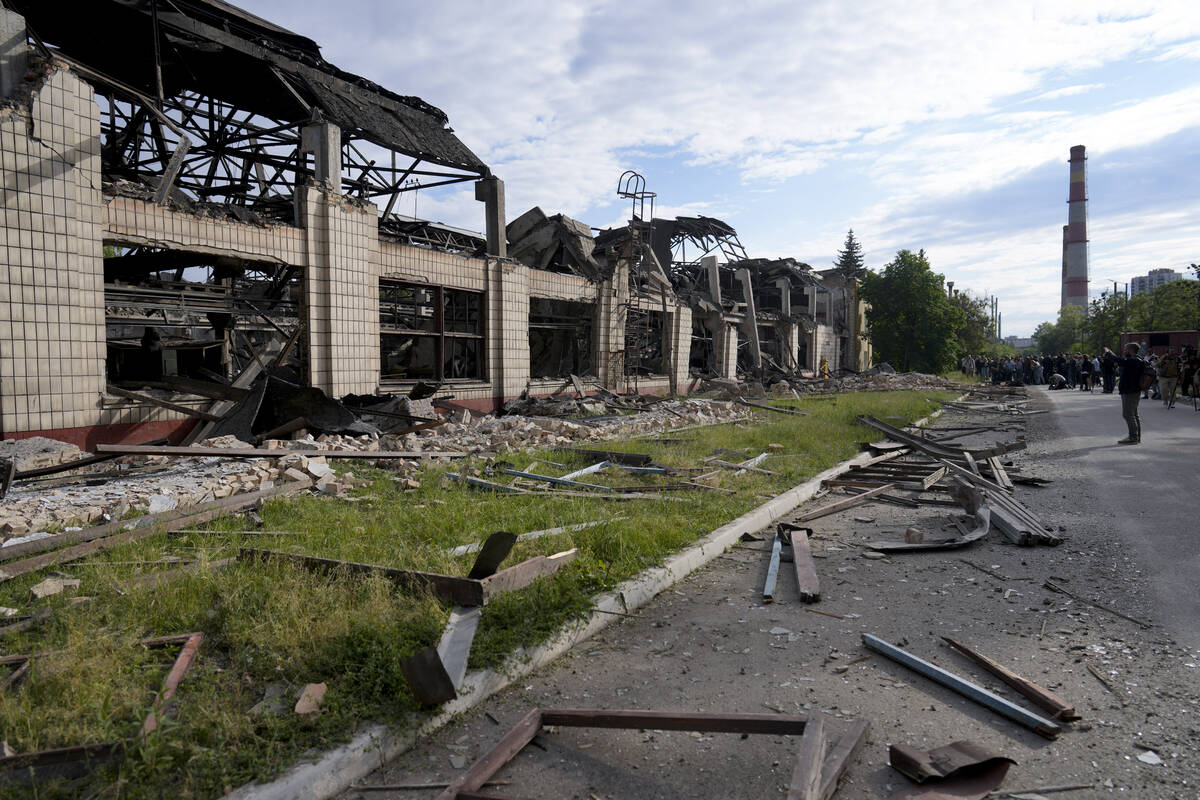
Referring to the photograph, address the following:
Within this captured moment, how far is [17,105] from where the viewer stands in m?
8.14

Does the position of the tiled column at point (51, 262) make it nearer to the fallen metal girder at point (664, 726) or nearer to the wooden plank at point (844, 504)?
the fallen metal girder at point (664, 726)

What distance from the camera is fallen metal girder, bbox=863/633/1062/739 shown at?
3033 millimetres

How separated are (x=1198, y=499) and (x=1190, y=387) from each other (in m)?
20.2

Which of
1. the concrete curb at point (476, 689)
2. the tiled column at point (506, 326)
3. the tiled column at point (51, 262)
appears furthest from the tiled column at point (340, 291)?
the concrete curb at point (476, 689)

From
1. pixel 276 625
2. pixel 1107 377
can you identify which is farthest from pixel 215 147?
pixel 1107 377

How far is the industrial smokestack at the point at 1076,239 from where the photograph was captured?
3538 inches

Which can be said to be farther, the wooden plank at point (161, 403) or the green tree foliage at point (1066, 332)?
the green tree foliage at point (1066, 332)

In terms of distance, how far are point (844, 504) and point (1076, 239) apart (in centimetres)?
11339

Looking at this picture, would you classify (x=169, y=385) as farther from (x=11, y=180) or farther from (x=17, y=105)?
(x=17, y=105)

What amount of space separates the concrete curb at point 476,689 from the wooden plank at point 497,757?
1.17 ft

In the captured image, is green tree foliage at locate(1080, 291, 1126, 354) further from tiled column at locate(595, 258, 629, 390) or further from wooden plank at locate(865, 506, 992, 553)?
wooden plank at locate(865, 506, 992, 553)

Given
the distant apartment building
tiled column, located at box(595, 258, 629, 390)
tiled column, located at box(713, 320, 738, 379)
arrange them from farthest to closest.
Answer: the distant apartment building < tiled column, located at box(713, 320, 738, 379) < tiled column, located at box(595, 258, 629, 390)

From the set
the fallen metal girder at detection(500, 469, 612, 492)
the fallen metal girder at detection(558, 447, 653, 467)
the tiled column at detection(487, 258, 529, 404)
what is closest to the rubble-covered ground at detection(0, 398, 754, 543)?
the fallen metal girder at detection(558, 447, 653, 467)

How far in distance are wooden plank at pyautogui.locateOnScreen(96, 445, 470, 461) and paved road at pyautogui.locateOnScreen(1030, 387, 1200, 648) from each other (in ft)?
25.1
